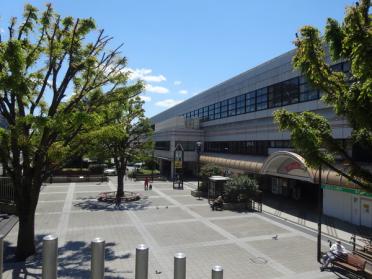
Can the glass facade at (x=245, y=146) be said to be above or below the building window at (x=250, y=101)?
below

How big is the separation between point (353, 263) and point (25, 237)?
42.4ft

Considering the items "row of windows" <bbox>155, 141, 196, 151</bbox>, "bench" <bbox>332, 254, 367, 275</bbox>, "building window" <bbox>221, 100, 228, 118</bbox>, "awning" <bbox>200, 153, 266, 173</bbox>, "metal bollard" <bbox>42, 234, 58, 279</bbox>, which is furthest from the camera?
"row of windows" <bbox>155, 141, 196, 151</bbox>

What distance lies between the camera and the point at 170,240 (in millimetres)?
17172

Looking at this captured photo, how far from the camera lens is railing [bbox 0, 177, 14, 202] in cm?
2343

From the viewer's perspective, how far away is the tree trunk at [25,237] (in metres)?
14.0

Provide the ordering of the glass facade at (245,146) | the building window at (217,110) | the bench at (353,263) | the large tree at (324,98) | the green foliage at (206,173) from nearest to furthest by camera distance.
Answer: the large tree at (324,98) → the bench at (353,263) → the glass facade at (245,146) → the green foliage at (206,173) → the building window at (217,110)

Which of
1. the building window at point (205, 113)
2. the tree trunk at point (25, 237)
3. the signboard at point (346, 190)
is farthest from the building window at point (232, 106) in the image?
the tree trunk at point (25, 237)

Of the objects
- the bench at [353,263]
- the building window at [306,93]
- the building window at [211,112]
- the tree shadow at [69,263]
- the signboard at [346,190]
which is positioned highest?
the building window at [211,112]

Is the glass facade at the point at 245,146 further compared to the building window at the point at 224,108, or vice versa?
the building window at the point at 224,108

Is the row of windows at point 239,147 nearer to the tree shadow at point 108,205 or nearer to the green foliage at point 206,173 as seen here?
the green foliage at point 206,173

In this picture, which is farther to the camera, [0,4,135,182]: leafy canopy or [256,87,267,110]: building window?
[256,87,267,110]: building window

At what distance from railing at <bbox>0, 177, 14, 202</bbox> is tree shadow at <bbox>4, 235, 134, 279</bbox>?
8.16 m

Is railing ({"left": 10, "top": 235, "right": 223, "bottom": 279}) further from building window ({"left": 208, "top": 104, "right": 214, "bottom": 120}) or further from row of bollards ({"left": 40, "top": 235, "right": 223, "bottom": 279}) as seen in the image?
building window ({"left": 208, "top": 104, "right": 214, "bottom": 120})

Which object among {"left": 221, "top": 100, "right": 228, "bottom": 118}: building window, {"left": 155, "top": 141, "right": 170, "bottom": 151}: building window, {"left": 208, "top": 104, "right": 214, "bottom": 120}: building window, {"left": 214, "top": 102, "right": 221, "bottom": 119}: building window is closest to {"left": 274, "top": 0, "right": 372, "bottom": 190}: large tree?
{"left": 221, "top": 100, "right": 228, "bottom": 118}: building window
